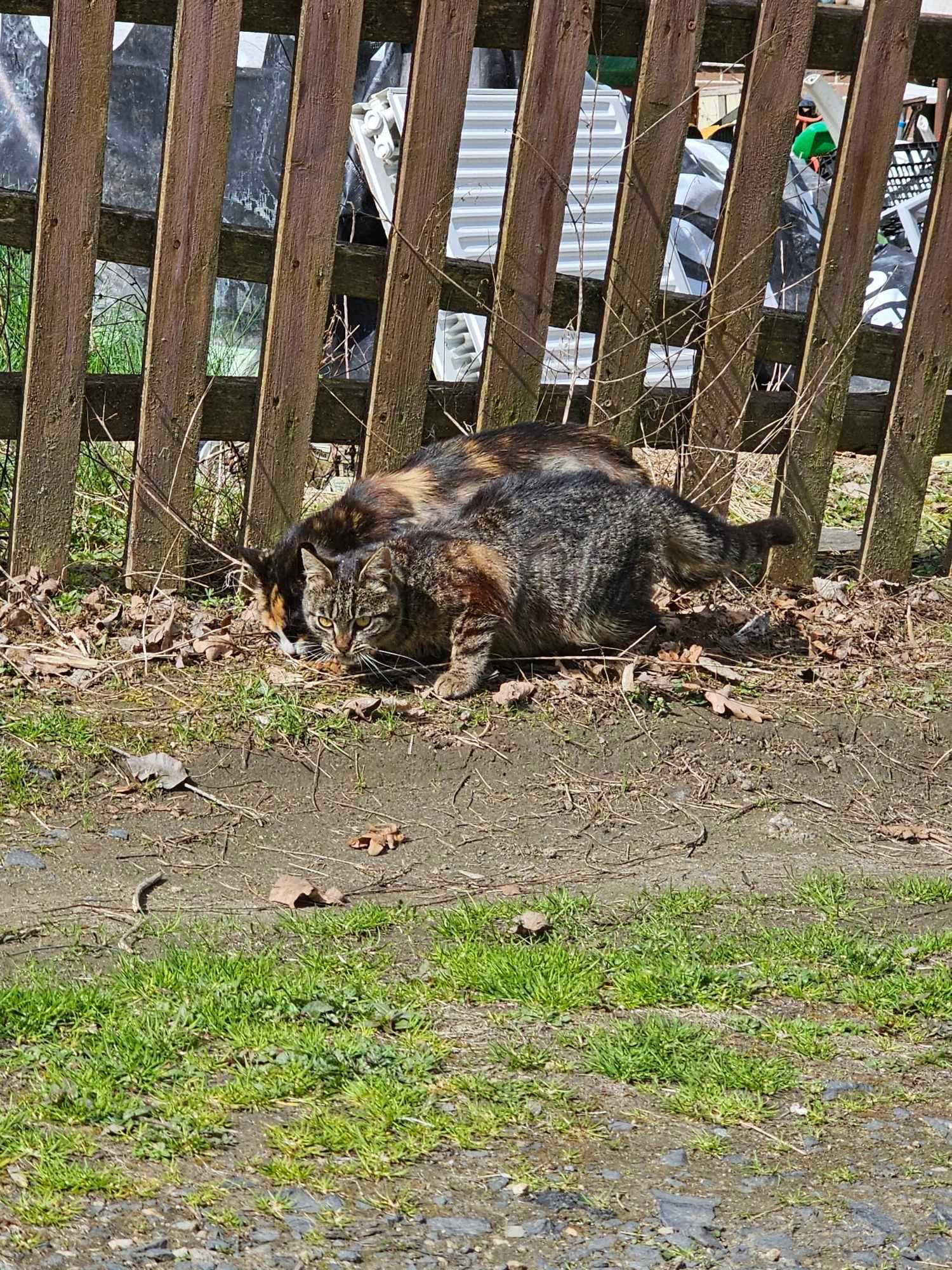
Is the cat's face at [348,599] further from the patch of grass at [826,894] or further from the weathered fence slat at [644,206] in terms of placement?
the patch of grass at [826,894]

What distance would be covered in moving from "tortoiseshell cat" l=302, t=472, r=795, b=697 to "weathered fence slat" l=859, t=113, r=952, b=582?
A: 3.06 ft

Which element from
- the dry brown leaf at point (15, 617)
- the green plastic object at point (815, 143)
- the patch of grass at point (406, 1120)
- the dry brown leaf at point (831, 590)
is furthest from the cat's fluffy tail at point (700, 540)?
the green plastic object at point (815, 143)

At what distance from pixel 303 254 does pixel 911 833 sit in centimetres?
298

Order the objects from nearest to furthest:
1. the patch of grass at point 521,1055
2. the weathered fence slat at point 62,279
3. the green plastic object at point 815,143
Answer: the patch of grass at point 521,1055 < the weathered fence slat at point 62,279 < the green plastic object at point 815,143

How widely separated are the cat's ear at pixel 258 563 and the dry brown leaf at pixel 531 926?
1.96 m

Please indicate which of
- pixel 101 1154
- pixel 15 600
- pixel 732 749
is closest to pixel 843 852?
pixel 732 749

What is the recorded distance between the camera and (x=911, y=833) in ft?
15.4

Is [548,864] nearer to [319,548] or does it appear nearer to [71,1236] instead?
[319,548]

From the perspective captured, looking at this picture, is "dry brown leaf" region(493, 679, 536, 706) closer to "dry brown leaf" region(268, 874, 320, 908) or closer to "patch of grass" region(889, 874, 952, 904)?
"dry brown leaf" region(268, 874, 320, 908)

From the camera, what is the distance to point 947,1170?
288 cm

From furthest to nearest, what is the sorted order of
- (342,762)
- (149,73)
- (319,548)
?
(149,73), (319,548), (342,762)

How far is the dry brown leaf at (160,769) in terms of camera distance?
14.8ft

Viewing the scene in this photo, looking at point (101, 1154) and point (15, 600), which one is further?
point (15, 600)

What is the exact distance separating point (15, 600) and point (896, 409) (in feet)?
12.5
